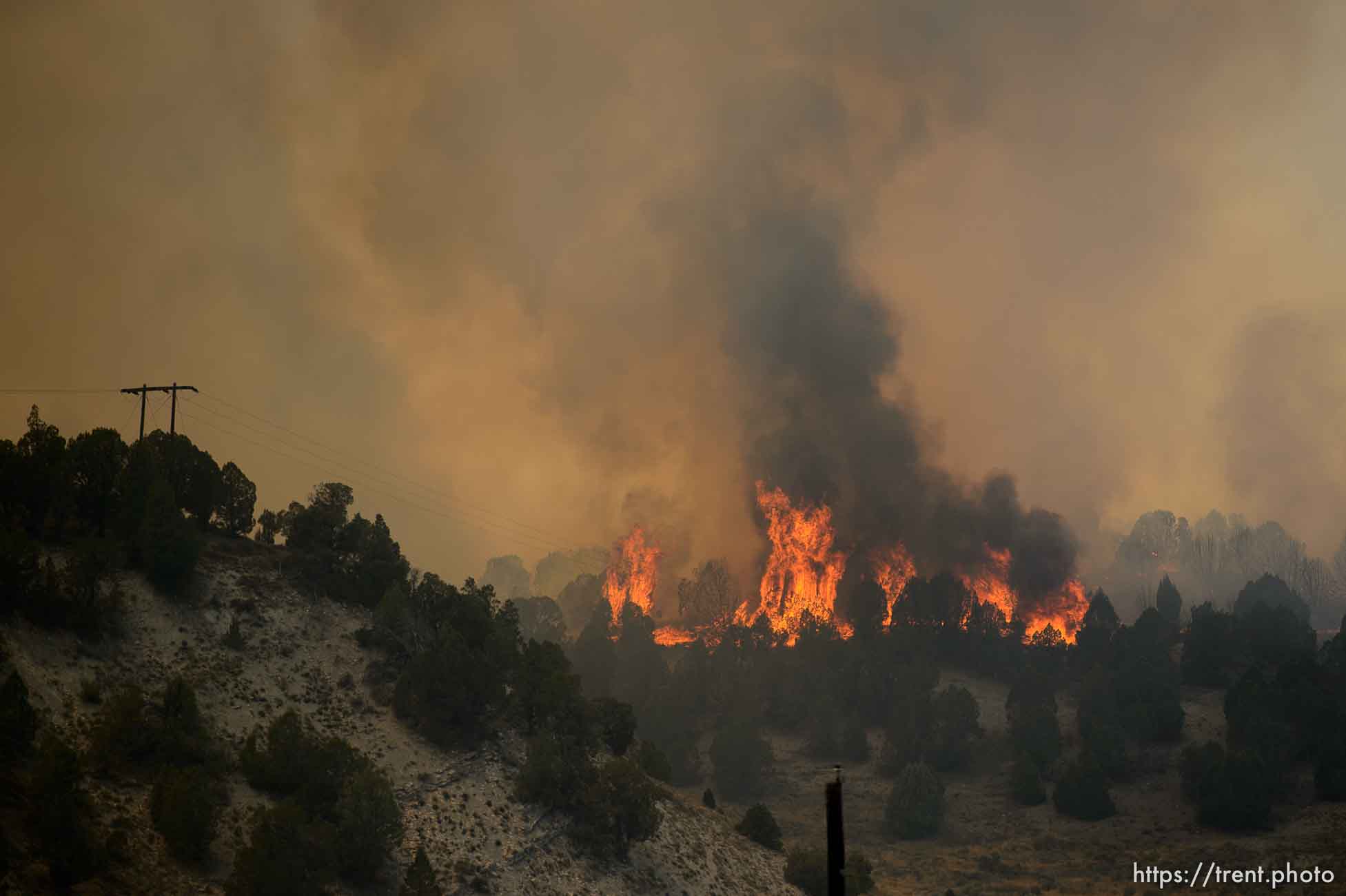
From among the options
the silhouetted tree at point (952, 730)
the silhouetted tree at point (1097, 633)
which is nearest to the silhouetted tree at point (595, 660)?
the silhouetted tree at point (952, 730)

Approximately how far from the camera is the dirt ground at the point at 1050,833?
364ft

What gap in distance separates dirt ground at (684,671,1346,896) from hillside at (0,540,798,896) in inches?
1192

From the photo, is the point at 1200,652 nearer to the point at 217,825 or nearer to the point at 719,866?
the point at 719,866

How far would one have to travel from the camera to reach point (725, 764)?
146 meters

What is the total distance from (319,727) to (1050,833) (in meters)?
85.7

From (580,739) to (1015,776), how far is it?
6665 centimetres

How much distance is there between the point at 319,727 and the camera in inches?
3275

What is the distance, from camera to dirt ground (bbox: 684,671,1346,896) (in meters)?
111

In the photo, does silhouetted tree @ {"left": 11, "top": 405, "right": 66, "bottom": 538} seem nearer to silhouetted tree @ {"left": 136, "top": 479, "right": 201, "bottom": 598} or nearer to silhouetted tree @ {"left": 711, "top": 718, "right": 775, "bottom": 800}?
silhouetted tree @ {"left": 136, "top": 479, "right": 201, "bottom": 598}

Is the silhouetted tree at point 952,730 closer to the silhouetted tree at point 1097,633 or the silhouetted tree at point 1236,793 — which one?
the silhouetted tree at point 1097,633

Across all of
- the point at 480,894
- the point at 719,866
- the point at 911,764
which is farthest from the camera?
the point at 911,764

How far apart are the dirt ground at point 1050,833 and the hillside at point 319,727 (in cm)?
3028

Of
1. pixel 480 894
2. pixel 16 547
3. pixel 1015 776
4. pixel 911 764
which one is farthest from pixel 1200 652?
pixel 16 547

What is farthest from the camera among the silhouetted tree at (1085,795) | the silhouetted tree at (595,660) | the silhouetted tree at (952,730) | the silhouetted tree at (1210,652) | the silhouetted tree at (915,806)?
the silhouetted tree at (595,660)
